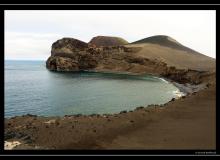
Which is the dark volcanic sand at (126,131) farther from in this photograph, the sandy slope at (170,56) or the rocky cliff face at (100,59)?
the sandy slope at (170,56)

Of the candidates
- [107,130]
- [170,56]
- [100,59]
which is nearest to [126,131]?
[107,130]

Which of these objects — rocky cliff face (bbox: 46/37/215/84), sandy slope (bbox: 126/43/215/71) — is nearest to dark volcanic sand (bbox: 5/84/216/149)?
rocky cliff face (bbox: 46/37/215/84)

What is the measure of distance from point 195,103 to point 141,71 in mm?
79967

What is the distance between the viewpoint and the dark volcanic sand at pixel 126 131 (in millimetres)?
16750

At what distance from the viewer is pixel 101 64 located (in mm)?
122688

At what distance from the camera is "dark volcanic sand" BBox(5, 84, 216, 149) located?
55.0 ft

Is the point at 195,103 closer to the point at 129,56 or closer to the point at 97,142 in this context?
the point at 97,142

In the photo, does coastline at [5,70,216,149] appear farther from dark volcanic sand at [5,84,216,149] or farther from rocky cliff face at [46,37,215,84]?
rocky cliff face at [46,37,215,84]

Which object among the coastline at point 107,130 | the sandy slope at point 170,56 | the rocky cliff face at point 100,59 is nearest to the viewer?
the coastline at point 107,130

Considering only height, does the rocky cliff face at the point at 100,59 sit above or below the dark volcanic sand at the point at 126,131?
above

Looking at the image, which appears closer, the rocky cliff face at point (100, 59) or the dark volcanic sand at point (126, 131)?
the dark volcanic sand at point (126, 131)

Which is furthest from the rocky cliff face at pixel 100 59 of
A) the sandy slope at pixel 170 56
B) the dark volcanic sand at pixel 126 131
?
the dark volcanic sand at pixel 126 131
